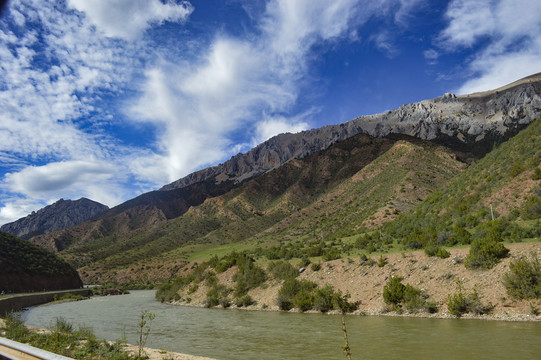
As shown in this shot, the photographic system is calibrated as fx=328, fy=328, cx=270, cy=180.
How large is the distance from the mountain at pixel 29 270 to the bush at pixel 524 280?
69263 mm

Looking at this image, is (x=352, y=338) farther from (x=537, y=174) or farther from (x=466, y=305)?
(x=537, y=174)

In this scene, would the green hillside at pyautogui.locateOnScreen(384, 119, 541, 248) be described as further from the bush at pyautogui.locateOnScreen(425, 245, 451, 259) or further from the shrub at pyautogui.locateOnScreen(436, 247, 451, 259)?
the shrub at pyautogui.locateOnScreen(436, 247, 451, 259)

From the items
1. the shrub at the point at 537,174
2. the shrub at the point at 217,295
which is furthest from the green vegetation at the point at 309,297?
the shrub at the point at 537,174

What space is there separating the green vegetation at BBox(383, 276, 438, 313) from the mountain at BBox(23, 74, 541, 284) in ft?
35.9

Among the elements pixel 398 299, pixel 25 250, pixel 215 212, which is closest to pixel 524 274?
pixel 398 299

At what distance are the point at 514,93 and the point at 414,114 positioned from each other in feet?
159

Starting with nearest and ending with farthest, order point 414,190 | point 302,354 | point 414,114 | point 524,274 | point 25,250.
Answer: point 302,354 → point 524,274 → point 414,190 → point 25,250 → point 414,114

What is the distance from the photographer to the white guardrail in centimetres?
382

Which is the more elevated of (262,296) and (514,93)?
(514,93)

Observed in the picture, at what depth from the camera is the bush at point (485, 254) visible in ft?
73.0

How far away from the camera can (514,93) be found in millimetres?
169250

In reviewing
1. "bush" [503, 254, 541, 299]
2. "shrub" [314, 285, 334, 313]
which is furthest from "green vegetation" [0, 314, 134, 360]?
"bush" [503, 254, 541, 299]

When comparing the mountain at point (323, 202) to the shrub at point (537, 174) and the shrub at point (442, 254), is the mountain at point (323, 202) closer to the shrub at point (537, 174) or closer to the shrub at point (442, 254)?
the shrub at point (537, 174)

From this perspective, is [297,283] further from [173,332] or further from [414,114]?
[414,114]
